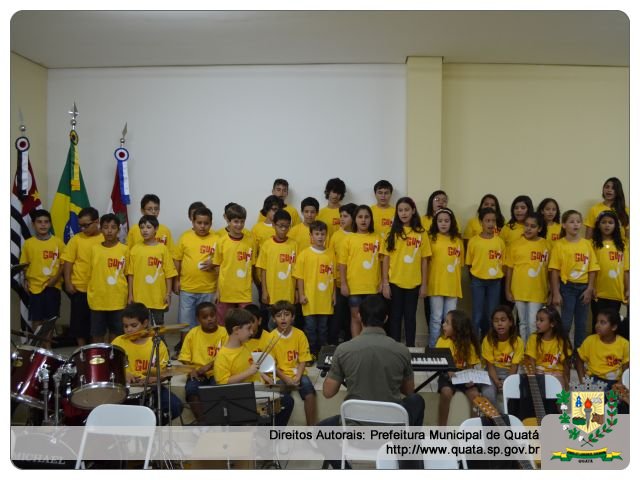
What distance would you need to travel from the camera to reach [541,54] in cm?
750

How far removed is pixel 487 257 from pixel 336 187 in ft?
6.35

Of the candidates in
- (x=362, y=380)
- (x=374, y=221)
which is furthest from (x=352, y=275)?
(x=362, y=380)

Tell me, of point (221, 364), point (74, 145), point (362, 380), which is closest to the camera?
point (362, 380)

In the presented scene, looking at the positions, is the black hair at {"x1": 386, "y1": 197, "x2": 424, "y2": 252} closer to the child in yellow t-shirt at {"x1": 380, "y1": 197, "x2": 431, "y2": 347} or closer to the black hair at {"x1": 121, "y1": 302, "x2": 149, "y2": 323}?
the child in yellow t-shirt at {"x1": 380, "y1": 197, "x2": 431, "y2": 347}

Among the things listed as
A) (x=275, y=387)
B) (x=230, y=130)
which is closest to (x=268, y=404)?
(x=275, y=387)

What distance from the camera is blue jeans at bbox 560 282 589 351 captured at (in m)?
6.51

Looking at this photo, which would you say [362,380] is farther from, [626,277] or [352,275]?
[626,277]

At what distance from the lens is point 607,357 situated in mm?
5336

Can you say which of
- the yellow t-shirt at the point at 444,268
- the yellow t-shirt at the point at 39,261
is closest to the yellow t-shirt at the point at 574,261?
the yellow t-shirt at the point at 444,268

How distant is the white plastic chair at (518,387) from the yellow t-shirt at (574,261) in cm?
228

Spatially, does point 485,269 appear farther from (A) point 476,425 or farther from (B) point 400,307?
(A) point 476,425

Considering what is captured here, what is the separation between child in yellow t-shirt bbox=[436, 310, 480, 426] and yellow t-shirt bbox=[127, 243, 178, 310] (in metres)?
2.95

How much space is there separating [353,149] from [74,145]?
134 inches

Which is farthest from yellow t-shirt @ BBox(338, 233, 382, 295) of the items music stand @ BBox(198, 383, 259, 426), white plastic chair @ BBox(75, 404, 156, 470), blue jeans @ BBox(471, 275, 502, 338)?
white plastic chair @ BBox(75, 404, 156, 470)
